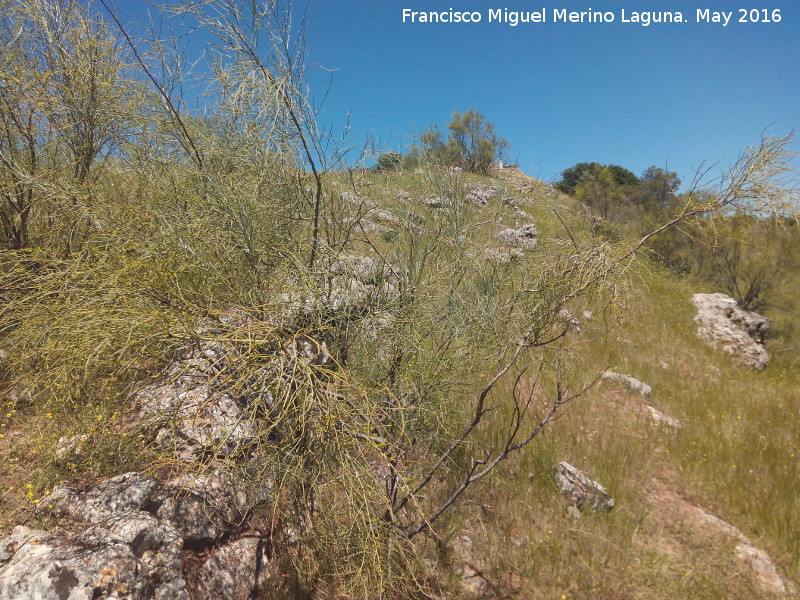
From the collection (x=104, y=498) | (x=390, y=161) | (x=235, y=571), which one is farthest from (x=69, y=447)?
(x=390, y=161)

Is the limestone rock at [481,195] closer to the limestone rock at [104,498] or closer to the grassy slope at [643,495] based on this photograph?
the grassy slope at [643,495]

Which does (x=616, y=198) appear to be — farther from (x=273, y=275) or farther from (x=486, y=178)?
(x=273, y=275)

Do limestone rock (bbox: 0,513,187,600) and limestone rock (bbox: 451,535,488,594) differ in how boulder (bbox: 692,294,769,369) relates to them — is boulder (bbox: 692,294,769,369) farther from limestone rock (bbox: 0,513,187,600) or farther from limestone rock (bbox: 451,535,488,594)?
limestone rock (bbox: 0,513,187,600)

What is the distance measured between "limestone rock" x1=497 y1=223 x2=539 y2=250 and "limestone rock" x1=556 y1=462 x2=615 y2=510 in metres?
2.17

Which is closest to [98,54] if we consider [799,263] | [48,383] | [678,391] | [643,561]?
[48,383]

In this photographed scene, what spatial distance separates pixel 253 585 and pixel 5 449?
2.04 metres

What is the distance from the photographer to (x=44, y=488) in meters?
2.59

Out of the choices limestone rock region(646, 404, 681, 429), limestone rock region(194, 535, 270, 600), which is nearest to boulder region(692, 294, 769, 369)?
limestone rock region(646, 404, 681, 429)

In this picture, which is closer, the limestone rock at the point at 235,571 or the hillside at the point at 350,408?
the hillside at the point at 350,408

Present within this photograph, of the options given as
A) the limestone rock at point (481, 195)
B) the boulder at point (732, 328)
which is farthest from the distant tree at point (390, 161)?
the boulder at point (732, 328)

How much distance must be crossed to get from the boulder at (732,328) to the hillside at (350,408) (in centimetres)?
435

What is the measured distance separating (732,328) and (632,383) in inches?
188

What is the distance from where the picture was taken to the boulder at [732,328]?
8.30 metres

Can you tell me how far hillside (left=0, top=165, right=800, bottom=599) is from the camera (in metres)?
2.04
